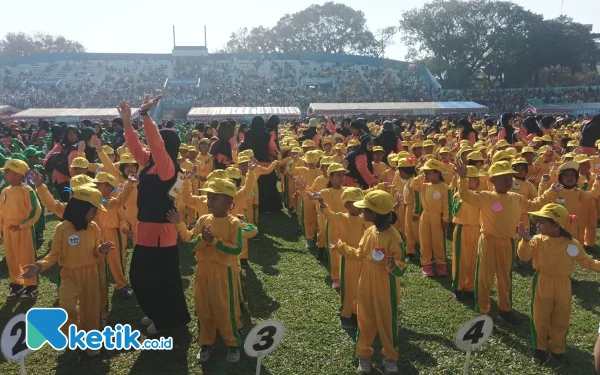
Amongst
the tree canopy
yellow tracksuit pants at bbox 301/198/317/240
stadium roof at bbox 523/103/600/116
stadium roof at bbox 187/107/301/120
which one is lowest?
yellow tracksuit pants at bbox 301/198/317/240

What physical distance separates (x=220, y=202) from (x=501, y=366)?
306 centimetres

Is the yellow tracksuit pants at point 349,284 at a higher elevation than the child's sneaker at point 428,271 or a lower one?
higher

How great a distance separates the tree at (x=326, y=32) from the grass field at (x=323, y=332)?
63.7 meters

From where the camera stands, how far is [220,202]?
14.2 ft

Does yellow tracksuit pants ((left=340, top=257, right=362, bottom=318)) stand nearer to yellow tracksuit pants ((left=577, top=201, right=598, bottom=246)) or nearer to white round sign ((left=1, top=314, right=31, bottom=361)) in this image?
white round sign ((left=1, top=314, right=31, bottom=361))

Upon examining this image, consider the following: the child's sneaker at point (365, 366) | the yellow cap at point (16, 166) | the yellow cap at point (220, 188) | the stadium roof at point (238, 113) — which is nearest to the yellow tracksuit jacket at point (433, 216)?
the child's sneaker at point (365, 366)

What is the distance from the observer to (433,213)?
256 inches

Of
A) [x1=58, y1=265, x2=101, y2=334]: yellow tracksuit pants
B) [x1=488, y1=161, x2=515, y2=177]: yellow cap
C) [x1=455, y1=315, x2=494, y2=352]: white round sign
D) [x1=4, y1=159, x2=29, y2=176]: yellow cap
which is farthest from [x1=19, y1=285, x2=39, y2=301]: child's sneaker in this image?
[x1=488, y1=161, x2=515, y2=177]: yellow cap

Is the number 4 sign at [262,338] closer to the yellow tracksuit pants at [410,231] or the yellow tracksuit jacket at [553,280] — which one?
the yellow tracksuit jacket at [553,280]

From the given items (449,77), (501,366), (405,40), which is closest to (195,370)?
(501,366)

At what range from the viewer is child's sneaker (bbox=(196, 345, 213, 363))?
4441mm

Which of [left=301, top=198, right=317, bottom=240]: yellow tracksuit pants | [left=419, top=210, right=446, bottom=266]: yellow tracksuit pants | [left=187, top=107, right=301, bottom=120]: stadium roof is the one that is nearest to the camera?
[left=419, top=210, right=446, bottom=266]: yellow tracksuit pants

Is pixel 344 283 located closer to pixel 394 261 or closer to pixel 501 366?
pixel 394 261

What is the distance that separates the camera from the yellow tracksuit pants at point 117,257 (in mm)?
5809
